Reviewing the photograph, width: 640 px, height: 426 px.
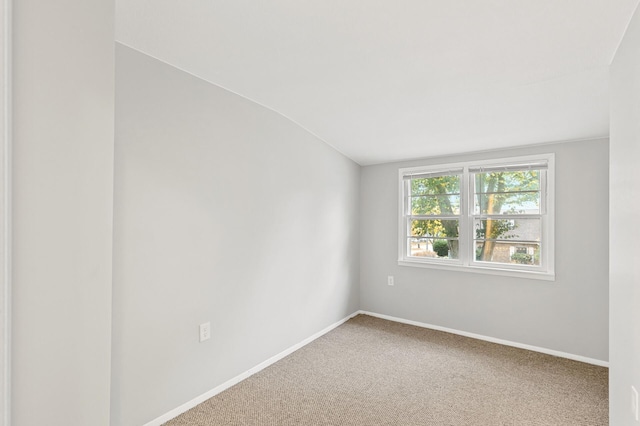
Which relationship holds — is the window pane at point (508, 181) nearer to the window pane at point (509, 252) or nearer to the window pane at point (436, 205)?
the window pane at point (436, 205)

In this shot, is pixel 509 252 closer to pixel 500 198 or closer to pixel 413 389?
pixel 500 198

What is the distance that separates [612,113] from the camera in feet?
5.90

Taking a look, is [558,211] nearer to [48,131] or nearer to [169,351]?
[169,351]

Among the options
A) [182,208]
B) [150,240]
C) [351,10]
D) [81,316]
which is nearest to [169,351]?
[150,240]

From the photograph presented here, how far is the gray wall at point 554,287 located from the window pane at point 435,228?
9.8 inches

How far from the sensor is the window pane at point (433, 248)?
3.69 metres

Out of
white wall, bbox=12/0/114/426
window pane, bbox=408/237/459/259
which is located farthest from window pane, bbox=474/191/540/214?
white wall, bbox=12/0/114/426

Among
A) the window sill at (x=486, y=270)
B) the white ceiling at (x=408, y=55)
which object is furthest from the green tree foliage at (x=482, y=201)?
the white ceiling at (x=408, y=55)

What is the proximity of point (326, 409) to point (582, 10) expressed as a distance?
2592 millimetres

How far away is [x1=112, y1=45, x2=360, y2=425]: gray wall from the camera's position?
1.86m

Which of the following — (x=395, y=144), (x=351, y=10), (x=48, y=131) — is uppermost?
(x=351, y=10)

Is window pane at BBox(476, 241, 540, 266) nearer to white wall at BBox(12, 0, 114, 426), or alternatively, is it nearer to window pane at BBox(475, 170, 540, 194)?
window pane at BBox(475, 170, 540, 194)

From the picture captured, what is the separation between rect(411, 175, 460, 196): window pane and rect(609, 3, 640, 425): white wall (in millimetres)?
1887

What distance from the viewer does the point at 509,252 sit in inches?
132
